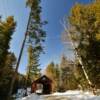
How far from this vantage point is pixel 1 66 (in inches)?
1184

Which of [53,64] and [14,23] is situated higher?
[53,64]

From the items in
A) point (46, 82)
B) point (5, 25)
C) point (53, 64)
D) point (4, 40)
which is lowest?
point (46, 82)

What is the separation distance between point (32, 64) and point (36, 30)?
31.8m


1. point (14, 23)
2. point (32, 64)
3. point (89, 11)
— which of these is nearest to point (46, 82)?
point (14, 23)

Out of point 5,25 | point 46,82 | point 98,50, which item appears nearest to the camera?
point 98,50

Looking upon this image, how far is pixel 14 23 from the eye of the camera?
1412 inches

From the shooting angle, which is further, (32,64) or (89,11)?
(32,64)

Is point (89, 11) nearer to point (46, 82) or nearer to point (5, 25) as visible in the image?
point (5, 25)

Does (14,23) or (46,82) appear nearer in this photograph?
(14,23)

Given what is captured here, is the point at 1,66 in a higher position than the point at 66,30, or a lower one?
lower

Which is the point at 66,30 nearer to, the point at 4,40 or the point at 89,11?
the point at 89,11

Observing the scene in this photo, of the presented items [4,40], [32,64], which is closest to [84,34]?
[4,40]

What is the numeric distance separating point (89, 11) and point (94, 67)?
24.5 feet

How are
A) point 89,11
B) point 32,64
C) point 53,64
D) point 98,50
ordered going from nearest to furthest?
1. point 98,50
2. point 89,11
3. point 32,64
4. point 53,64
